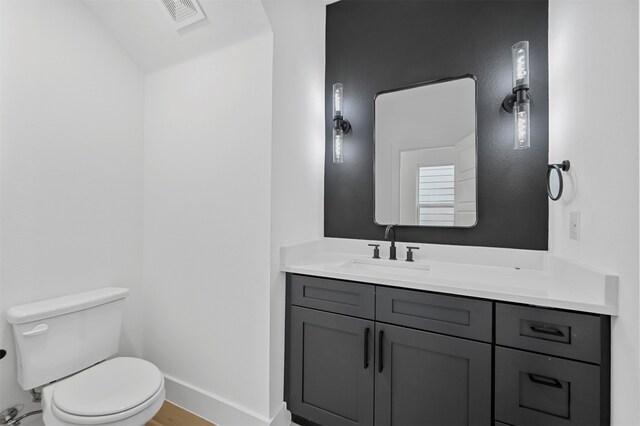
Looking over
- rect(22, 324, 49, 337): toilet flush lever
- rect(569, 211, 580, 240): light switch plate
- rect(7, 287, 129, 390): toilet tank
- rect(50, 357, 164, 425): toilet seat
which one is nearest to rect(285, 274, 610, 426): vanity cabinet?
rect(569, 211, 580, 240): light switch plate

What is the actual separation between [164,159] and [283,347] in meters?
→ 1.49

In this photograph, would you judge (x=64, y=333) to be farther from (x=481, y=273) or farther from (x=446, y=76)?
(x=446, y=76)

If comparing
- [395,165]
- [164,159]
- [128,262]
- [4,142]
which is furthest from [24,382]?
[395,165]

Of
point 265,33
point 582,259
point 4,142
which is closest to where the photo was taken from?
point 582,259

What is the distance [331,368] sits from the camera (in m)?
1.49

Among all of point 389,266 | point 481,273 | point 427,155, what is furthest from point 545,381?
point 427,155

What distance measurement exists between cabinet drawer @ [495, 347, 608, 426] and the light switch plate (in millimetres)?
531

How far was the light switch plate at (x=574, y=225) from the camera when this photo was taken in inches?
47.9

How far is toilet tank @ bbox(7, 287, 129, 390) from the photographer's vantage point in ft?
4.51

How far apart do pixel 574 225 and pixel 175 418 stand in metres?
2.41

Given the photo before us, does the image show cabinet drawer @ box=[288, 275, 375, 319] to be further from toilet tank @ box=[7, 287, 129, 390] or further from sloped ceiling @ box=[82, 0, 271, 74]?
sloped ceiling @ box=[82, 0, 271, 74]

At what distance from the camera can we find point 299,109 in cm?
181

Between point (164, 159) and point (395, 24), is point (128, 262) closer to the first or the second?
point (164, 159)

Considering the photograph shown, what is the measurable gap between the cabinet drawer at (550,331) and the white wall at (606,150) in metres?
0.07
